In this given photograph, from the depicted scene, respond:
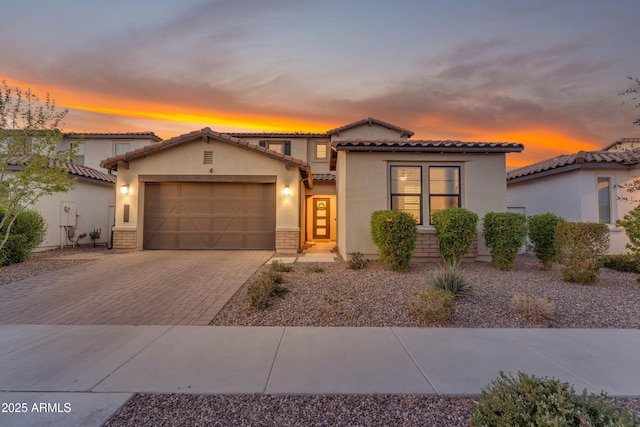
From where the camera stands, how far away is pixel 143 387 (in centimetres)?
269

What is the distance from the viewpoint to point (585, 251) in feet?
21.7

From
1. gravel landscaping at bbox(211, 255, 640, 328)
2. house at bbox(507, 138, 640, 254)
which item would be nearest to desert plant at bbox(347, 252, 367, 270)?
gravel landscaping at bbox(211, 255, 640, 328)

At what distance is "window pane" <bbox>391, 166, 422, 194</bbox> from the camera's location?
9.52 meters

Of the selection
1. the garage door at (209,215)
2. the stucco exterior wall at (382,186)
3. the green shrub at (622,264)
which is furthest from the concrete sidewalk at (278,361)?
the garage door at (209,215)

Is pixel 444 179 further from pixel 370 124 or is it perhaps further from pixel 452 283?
pixel 370 124

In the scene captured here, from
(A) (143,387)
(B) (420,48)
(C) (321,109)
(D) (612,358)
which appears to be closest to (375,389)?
(A) (143,387)

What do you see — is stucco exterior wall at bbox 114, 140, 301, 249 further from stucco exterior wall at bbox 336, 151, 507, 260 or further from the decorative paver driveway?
stucco exterior wall at bbox 336, 151, 507, 260

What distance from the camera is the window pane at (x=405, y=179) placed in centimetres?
952

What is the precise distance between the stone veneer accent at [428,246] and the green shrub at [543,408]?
701 centimetres

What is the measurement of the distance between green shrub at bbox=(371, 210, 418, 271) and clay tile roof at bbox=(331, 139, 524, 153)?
8.68 feet

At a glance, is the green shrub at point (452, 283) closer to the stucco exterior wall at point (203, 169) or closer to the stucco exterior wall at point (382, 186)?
the stucco exterior wall at point (382, 186)

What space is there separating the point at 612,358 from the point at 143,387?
529 cm

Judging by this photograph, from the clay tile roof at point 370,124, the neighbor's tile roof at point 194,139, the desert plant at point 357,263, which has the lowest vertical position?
the desert plant at point 357,263

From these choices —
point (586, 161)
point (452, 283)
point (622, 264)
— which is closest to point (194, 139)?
point (452, 283)
